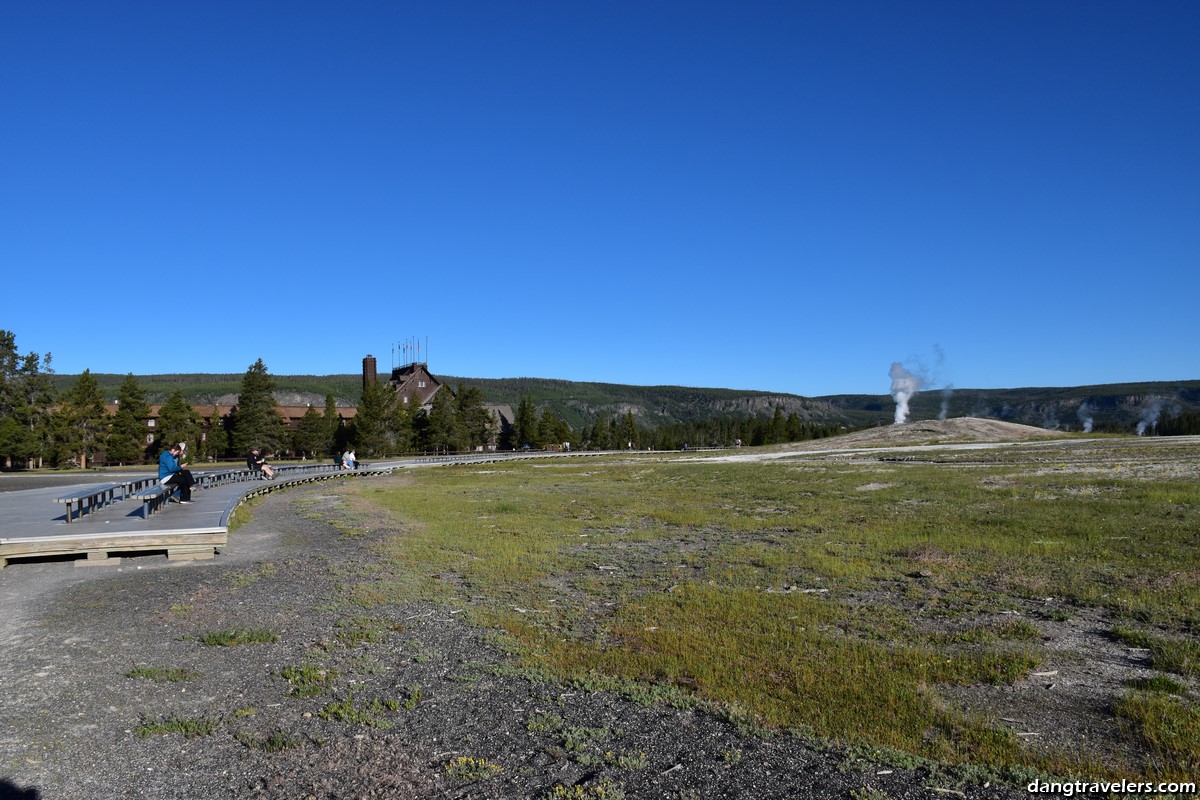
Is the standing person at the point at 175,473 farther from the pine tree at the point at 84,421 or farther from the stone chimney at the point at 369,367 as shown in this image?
the stone chimney at the point at 369,367

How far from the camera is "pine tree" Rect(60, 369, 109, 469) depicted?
210 ft

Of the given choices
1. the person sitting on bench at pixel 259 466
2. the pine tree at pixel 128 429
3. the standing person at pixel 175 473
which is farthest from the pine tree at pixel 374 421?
the standing person at pixel 175 473

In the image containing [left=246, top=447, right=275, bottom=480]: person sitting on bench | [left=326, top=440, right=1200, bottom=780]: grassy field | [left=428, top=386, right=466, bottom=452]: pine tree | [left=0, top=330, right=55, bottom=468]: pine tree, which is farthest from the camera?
[left=428, top=386, right=466, bottom=452]: pine tree

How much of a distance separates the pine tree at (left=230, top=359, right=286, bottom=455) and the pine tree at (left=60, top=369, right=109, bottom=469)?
12.0m

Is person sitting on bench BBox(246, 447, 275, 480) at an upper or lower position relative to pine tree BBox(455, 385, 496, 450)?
lower

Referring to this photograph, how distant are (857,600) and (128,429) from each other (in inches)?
2850

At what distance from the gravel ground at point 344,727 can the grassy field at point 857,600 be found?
71 centimetres

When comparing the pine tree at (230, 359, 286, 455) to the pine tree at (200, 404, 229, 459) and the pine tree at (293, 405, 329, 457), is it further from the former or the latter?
the pine tree at (293, 405, 329, 457)

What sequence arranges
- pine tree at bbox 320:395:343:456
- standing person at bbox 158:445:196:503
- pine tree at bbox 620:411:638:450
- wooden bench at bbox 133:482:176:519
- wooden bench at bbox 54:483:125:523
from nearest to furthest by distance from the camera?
wooden bench at bbox 54:483:125:523 → wooden bench at bbox 133:482:176:519 → standing person at bbox 158:445:196:503 → pine tree at bbox 320:395:343:456 → pine tree at bbox 620:411:638:450

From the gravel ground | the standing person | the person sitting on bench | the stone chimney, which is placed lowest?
the gravel ground

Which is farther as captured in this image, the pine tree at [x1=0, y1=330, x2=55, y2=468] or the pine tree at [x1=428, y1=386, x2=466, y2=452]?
the pine tree at [x1=428, y1=386, x2=466, y2=452]

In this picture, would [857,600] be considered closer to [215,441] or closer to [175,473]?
[175,473]

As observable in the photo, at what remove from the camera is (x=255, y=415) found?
3009 inches

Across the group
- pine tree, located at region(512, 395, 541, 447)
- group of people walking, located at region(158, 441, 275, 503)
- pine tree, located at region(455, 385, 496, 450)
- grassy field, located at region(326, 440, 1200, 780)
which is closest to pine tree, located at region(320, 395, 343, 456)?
pine tree, located at region(455, 385, 496, 450)
